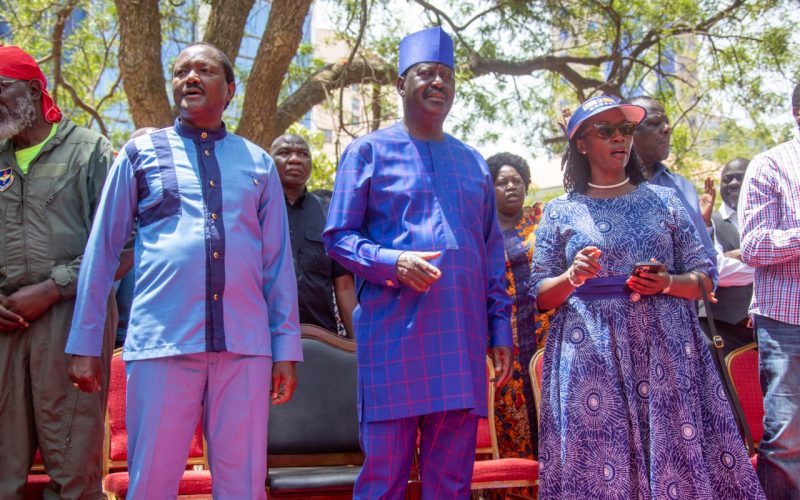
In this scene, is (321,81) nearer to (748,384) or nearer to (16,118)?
(16,118)

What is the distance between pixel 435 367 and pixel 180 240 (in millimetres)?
1081

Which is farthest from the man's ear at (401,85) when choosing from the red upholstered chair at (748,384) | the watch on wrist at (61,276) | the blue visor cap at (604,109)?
the red upholstered chair at (748,384)

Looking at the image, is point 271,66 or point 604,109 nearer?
point 604,109

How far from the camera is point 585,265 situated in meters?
3.54

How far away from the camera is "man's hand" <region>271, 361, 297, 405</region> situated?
330 cm

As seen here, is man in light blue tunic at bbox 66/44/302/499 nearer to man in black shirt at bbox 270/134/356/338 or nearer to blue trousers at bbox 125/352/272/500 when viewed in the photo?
blue trousers at bbox 125/352/272/500

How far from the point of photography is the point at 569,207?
4.00 m

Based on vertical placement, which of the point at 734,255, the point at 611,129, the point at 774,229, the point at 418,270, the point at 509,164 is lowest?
the point at 418,270

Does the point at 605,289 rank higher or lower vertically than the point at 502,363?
higher

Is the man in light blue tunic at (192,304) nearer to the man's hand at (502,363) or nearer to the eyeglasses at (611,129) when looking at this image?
the man's hand at (502,363)

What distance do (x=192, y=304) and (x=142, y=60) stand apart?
14.5ft

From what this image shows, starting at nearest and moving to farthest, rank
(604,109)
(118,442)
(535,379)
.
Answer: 1. (604,109)
2. (118,442)
3. (535,379)

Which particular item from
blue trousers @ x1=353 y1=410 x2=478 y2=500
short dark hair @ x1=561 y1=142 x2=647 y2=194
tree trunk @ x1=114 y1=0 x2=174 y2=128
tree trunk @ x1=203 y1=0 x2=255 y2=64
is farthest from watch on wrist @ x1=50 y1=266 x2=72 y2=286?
tree trunk @ x1=203 y1=0 x2=255 y2=64

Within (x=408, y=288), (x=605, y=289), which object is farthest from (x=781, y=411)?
(x=408, y=288)
